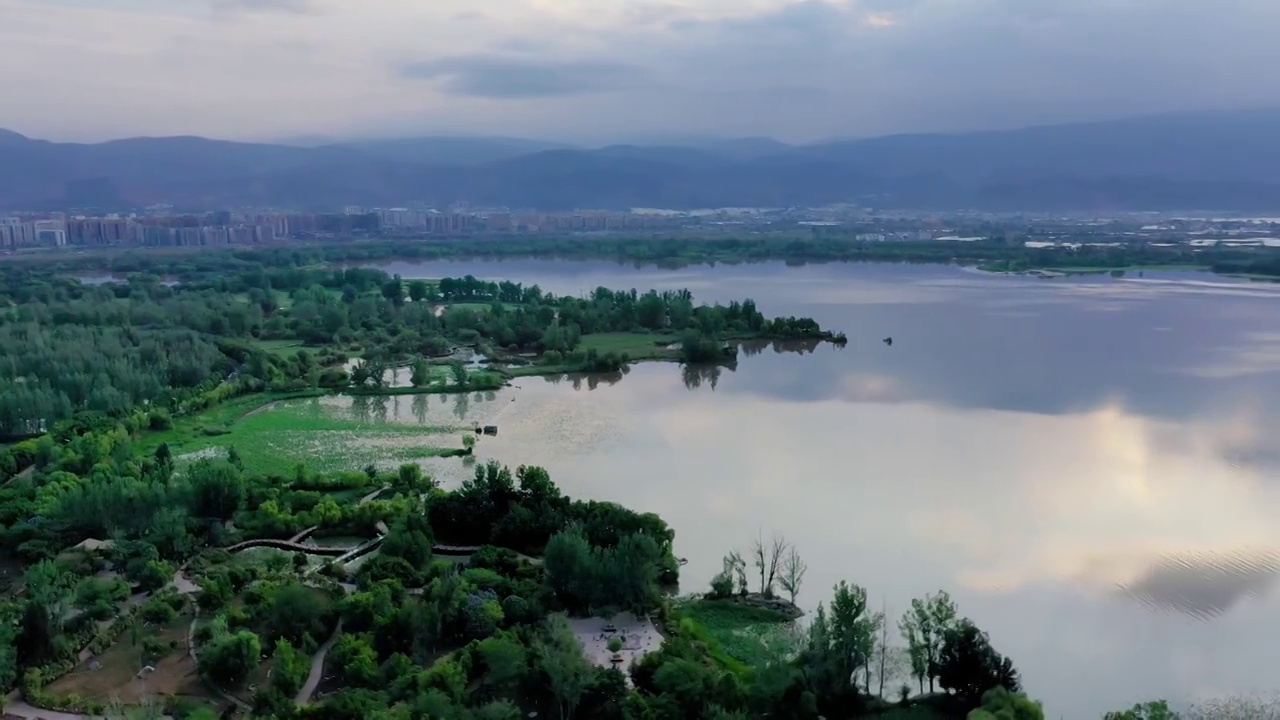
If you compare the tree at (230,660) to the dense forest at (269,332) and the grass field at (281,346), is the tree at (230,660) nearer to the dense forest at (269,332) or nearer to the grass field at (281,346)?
the dense forest at (269,332)

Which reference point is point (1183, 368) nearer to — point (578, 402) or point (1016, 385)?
point (1016, 385)

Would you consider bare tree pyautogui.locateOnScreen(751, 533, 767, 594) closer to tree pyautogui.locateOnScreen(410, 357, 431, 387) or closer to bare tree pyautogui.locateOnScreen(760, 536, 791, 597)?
bare tree pyautogui.locateOnScreen(760, 536, 791, 597)

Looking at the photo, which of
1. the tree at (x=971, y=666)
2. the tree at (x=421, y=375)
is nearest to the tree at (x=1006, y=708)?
the tree at (x=971, y=666)

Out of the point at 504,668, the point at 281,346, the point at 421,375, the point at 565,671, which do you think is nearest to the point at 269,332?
the point at 281,346

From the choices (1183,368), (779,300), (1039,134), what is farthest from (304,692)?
(1039,134)

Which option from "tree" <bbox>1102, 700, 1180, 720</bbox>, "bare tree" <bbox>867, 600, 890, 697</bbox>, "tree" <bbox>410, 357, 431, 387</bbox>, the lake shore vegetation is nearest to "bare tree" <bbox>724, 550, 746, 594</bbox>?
"bare tree" <bbox>867, 600, 890, 697</bbox>

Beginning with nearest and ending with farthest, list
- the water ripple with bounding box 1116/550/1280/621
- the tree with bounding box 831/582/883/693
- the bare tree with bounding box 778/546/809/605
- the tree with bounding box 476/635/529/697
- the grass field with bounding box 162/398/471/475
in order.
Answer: the tree with bounding box 476/635/529/697, the tree with bounding box 831/582/883/693, the water ripple with bounding box 1116/550/1280/621, the bare tree with bounding box 778/546/809/605, the grass field with bounding box 162/398/471/475
